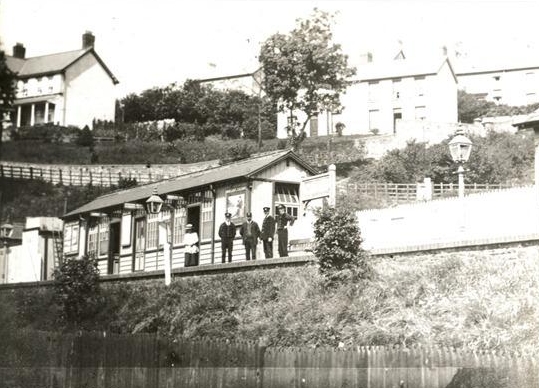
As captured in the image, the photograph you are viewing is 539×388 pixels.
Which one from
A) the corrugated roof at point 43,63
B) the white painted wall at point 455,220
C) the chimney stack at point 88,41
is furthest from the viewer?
the chimney stack at point 88,41

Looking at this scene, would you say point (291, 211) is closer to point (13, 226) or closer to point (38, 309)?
point (38, 309)

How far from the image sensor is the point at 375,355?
516 inches

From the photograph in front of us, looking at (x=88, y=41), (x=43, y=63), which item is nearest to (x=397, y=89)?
(x=88, y=41)

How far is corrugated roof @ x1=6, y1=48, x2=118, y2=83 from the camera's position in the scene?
76.5 feet

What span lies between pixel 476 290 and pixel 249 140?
41273mm

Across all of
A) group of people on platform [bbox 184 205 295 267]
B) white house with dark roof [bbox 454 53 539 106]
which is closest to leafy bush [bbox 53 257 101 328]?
group of people on platform [bbox 184 205 295 267]

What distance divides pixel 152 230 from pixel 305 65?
21759 millimetres

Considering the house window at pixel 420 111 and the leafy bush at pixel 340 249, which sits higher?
the house window at pixel 420 111

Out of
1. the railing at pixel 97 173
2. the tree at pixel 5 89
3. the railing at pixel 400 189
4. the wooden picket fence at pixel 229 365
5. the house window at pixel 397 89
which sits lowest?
the wooden picket fence at pixel 229 365

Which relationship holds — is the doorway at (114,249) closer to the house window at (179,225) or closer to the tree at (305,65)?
the house window at (179,225)

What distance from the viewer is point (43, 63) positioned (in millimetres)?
28375

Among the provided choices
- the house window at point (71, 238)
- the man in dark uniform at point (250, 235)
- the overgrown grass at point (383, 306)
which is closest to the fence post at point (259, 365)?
the overgrown grass at point (383, 306)

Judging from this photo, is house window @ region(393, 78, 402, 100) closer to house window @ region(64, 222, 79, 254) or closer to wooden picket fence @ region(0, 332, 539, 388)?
house window @ region(64, 222, 79, 254)

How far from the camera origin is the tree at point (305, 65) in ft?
156
